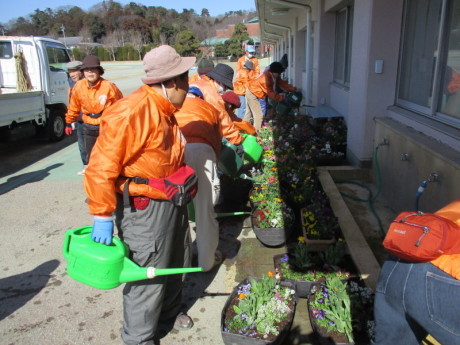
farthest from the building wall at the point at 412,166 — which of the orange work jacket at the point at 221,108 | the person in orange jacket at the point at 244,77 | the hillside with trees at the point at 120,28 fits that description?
the hillside with trees at the point at 120,28

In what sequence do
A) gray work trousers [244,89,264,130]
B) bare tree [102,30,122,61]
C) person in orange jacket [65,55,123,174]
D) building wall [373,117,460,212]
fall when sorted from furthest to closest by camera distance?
bare tree [102,30,122,61]
gray work trousers [244,89,264,130]
person in orange jacket [65,55,123,174]
building wall [373,117,460,212]

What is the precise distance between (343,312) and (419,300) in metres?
0.94

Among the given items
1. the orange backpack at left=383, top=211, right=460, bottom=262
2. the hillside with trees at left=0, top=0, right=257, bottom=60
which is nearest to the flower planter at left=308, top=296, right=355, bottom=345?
the orange backpack at left=383, top=211, right=460, bottom=262

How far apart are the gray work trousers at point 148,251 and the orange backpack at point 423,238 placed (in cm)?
133

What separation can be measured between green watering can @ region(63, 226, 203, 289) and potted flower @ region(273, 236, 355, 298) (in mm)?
1241

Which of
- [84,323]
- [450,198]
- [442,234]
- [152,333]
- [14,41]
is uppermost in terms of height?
[14,41]

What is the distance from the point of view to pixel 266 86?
8125mm

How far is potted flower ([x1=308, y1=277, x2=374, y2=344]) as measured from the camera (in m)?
2.43

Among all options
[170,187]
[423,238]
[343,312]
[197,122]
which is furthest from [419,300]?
[197,122]

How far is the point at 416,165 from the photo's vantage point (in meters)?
3.68

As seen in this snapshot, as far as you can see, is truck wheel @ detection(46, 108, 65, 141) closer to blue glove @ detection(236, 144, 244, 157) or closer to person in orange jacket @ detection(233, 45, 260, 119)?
person in orange jacket @ detection(233, 45, 260, 119)

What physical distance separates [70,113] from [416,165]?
14.9 ft

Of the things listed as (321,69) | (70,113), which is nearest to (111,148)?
(70,113)

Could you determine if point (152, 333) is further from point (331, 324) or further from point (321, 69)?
point (321, 69)
